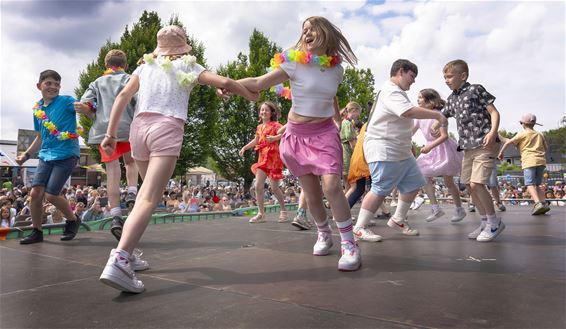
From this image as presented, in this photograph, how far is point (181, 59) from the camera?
2.69 meters

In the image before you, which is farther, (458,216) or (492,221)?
(458,216)

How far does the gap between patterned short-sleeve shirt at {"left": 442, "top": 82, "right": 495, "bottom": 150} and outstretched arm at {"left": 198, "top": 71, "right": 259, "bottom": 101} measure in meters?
2.61

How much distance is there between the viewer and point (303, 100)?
285 centimetres

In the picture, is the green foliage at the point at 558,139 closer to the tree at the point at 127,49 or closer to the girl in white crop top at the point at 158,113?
the tree at the point at 127,49

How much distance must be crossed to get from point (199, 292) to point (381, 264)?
1.36 meters

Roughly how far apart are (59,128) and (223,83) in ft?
9.08

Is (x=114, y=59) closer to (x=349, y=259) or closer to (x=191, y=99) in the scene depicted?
(x=349, y=259)

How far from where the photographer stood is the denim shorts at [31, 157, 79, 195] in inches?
166

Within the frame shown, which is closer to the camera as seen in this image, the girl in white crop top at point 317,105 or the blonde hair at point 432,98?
the girl in white crop top at point 317,105

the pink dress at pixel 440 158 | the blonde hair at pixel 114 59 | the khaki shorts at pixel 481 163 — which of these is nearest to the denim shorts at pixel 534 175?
the pink dress at pixel 440 158

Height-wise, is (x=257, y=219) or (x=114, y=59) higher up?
(x=114, y=59)

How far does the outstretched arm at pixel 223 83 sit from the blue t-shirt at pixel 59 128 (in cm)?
253

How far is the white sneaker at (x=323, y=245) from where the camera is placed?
3229mm

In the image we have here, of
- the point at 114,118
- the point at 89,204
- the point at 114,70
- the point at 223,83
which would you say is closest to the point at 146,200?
the point at 114,118
